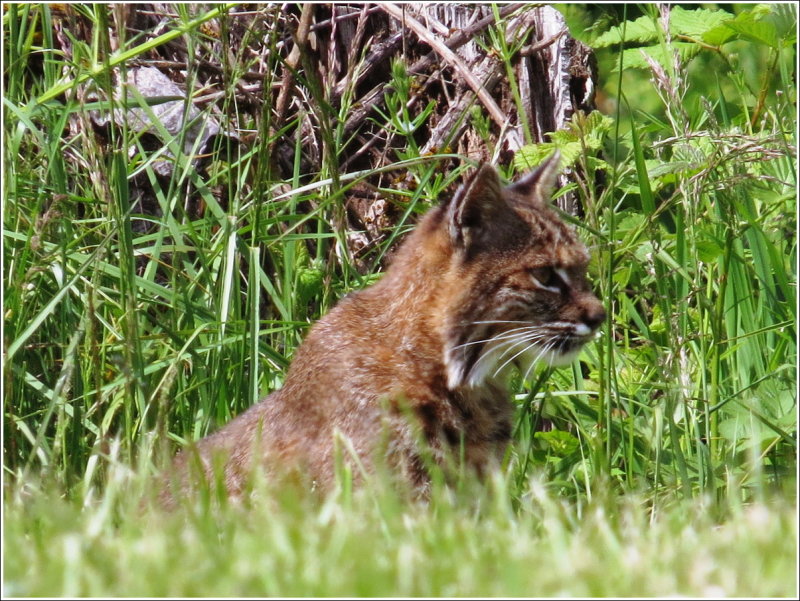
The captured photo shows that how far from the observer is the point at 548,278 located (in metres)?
4.02

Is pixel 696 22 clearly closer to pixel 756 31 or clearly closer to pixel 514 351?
pixel 756 31

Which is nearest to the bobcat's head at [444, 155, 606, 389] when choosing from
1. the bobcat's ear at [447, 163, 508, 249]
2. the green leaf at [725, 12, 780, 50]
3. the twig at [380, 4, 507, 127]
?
the bobcat's ear at [447, 163, 508, 249]

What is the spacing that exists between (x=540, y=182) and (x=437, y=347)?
2.81 ft

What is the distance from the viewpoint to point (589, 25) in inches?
180

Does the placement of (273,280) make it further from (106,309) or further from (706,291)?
(706,291)

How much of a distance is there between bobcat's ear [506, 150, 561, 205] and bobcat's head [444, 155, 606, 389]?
0.09 meters

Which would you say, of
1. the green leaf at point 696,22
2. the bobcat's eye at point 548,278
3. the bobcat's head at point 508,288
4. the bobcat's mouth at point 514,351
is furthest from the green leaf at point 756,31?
the bobcat's mouth at point 514,351

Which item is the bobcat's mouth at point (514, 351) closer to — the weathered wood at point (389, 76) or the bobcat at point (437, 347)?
the bobcat at point (437, 347)

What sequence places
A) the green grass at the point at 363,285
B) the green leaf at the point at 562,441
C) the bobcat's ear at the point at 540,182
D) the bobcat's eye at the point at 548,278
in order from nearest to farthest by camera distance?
the green grass at the point at 363,285
the bobcat's eye at the point at 548,278
the bobcat's ear at the point at 540,182
the green leaf at the point at 562,441

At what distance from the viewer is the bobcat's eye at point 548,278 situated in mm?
3982

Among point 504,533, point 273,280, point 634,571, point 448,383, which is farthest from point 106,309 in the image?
point 634,571

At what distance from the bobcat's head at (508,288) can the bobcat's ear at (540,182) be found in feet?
0.31

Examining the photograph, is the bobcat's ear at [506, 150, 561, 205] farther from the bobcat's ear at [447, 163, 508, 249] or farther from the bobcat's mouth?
the bobcat's mouth

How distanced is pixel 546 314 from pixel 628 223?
3.30 feet
